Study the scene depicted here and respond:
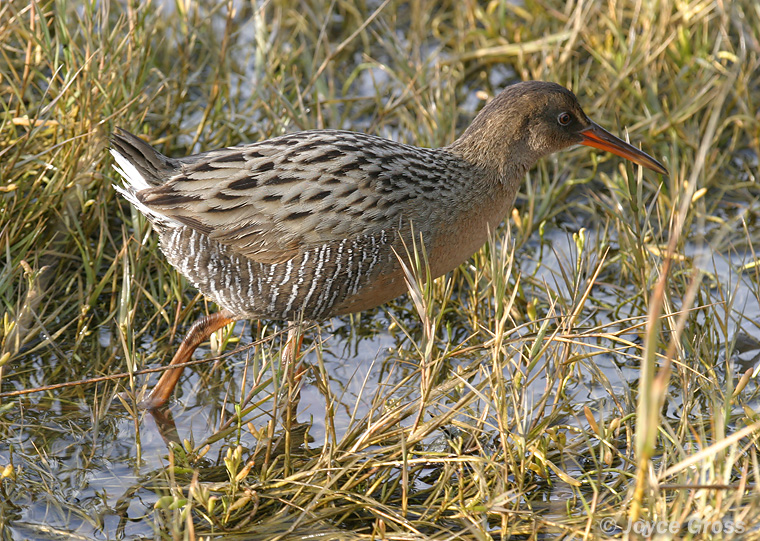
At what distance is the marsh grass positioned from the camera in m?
2.96

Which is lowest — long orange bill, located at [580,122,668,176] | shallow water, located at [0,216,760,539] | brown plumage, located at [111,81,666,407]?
shallow water, located at [0,216,760,539]

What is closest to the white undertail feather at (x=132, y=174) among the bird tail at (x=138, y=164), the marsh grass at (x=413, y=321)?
the bird tail at (x=138, y=164)

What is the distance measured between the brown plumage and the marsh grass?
0.52 ft

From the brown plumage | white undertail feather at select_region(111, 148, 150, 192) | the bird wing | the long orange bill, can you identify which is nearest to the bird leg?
the brown plumage

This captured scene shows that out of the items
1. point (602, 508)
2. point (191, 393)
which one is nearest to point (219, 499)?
point (191, 393)

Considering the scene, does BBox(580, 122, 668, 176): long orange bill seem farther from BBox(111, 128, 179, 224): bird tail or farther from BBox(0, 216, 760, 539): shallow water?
BBox(111, 128, 179, 224): bird tail

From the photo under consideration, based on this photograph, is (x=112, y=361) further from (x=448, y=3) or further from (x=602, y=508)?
(x=448, y=3)

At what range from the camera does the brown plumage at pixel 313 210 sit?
11.1ft

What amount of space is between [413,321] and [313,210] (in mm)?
1044

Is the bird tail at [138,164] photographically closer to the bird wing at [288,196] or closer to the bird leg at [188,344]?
the bird wing at [288,196]

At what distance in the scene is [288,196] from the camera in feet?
11.2

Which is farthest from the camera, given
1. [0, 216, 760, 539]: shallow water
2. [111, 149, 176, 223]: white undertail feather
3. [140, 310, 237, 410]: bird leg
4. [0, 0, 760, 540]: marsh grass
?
[140, 310, 237, 410]: bird leg

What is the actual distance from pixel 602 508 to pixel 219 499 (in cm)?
120

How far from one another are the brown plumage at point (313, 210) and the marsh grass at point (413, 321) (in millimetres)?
158
